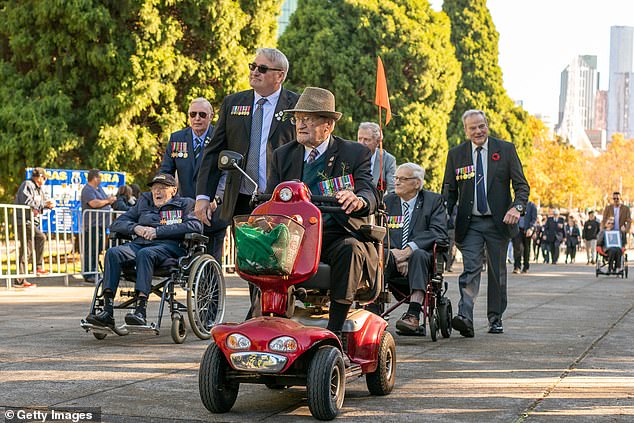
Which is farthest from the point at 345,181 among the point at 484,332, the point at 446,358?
the point at 484,332

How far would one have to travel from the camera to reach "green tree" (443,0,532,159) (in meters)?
53.8

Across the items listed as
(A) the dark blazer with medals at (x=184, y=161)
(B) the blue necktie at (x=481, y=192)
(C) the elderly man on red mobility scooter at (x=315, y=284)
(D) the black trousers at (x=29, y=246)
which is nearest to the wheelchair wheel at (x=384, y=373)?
(C) the elderly man on red mobility scooter at (x=315, y=284)

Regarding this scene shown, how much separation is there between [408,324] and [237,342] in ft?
12.7

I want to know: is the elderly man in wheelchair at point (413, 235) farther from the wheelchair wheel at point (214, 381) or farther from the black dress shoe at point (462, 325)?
the wheelchair wheel at point (214, 381)

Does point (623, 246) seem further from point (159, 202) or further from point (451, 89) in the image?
point (451, 89)

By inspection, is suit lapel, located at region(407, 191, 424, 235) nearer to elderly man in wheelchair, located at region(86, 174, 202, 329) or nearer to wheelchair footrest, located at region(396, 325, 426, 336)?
wheelchair footrest, located at region(396, 325, 426, 336)

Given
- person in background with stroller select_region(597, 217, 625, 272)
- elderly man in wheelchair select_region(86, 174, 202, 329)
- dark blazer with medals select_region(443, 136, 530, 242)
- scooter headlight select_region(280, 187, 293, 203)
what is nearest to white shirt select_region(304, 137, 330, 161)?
scooter headlight select_region(280, 187, 293, 203)

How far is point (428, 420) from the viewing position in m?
5.66

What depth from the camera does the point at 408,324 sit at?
932cm

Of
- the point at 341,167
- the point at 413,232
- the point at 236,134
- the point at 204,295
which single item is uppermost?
the point at 236,134

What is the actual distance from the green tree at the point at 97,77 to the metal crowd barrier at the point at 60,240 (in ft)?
20.4

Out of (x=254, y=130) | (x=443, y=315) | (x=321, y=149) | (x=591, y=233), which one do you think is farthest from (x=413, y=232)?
(x=591, y=233)

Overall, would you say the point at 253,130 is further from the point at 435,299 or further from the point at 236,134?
the point at 435,299

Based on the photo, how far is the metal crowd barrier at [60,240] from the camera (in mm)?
15773
